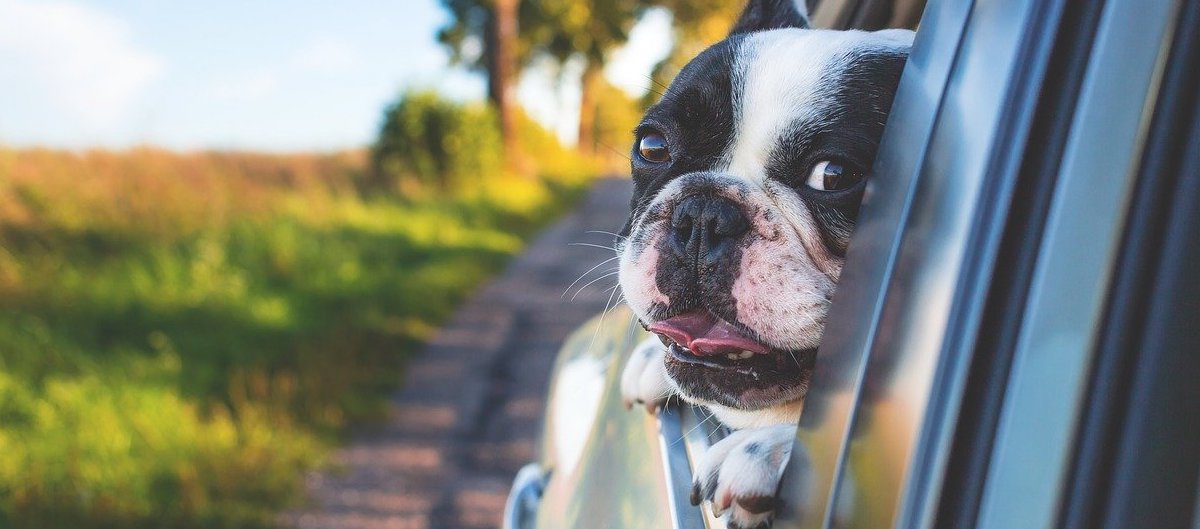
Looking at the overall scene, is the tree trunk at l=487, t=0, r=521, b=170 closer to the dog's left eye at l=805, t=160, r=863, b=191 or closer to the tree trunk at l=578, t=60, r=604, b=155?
the tree trunk at l=578, t=60, r=604, b=155

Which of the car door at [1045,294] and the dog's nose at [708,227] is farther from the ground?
the dog's nose at [708,227]

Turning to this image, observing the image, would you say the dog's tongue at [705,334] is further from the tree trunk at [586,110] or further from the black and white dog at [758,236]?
the tree trunk at [586,110]

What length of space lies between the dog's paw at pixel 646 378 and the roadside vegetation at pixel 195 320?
250cm

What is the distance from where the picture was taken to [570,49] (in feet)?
64.6

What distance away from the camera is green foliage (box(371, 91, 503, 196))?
→ 526 inches

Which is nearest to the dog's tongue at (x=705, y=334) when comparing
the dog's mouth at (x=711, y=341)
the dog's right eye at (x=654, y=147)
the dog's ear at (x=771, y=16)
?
→ the dog's mouth at (x=711, y=341)

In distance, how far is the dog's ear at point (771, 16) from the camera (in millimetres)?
1943

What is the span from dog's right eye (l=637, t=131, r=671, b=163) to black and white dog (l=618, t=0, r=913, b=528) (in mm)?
86

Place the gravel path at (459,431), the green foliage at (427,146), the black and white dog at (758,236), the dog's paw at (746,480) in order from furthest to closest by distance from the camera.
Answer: the green foliage at (427,146) < the gravel path at (459,431) < the black and white dog at (758,236) < the dog's paw at (746,480)

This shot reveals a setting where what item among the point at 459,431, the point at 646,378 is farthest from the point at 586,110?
the point at 646,378

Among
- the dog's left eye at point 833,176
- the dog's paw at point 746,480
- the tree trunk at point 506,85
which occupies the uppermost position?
the tree trunk at point 506,85

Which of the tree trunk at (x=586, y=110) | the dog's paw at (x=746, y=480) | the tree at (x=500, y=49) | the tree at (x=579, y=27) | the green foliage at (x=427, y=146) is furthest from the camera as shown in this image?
the tree trunk at (x=586, y=110)

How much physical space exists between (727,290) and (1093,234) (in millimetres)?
630

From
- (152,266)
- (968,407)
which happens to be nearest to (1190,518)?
(968,407)
